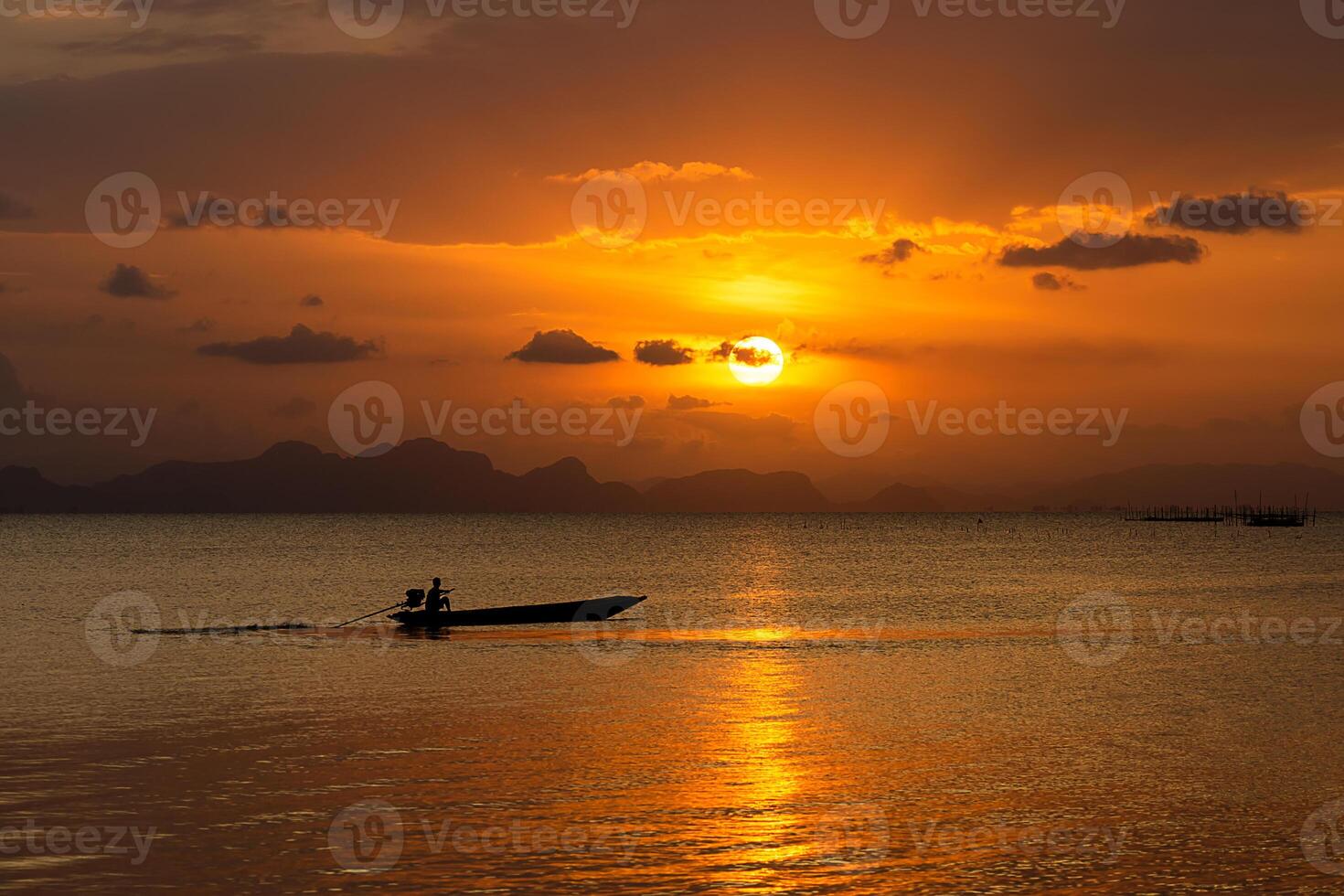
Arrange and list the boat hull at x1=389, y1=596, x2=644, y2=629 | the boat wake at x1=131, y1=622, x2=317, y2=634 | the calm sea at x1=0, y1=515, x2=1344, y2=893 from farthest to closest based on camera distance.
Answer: the boat hull at x1=389, y1=596, x2=644, y2=629, the boat wake at x1=131, y1=622, x2=317, y2=634, the calm sea at x1=0, y1=515, x2=1344, y2=893

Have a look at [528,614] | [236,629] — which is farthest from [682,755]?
[236,629]

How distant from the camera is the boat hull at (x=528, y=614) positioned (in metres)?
60.0

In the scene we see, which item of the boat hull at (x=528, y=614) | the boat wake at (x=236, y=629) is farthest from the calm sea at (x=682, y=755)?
the boat wake at (x=236, y=629)

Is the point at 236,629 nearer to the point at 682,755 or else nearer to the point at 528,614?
the point at 528,614

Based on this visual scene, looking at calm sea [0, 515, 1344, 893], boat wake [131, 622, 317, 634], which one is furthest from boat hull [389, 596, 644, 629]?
boat wake [131, 622, 317, 634]

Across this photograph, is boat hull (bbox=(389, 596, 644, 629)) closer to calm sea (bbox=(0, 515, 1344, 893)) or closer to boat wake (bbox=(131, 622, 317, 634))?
calm sea (bbox=(0, 515, 1344, 893))

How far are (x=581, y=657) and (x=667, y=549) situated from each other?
130 meters

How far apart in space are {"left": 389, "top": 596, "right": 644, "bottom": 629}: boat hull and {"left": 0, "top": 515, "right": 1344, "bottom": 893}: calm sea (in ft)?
3.14

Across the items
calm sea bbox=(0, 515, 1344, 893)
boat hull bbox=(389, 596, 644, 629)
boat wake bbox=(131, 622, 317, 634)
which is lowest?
calm sea bbox=(0, 515, 1344, 893)

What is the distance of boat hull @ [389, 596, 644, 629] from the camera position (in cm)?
5997

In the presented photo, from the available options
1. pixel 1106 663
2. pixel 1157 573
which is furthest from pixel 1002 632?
pixel 1157 573

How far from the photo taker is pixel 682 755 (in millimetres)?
29062

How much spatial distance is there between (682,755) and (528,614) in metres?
32.5

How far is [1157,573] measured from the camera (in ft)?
383
